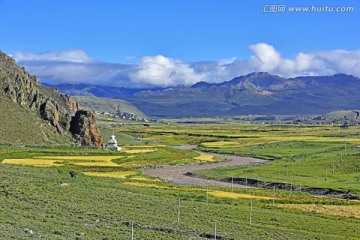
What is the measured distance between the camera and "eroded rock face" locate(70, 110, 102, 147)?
139m

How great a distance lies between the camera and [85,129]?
458ft

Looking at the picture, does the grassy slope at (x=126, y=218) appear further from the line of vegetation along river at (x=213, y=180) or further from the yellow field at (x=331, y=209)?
the line of vegetation along river at (x=213, y=180)

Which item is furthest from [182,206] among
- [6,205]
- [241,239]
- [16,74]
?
[16,74]

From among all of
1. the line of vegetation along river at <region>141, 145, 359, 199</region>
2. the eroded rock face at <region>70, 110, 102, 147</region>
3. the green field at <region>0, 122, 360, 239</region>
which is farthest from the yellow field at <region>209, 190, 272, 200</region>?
the eroded rock face at <region>70, 110, 102, 147</region>

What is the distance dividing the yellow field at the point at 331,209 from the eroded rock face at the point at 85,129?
89.3m

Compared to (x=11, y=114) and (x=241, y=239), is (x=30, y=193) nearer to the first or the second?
(x=241, y=239)

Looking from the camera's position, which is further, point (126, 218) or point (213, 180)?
point (213, 180)

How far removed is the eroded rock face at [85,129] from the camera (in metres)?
139

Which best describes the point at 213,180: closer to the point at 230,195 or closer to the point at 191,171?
the point at 191,171

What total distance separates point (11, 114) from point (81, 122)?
23.3 metres

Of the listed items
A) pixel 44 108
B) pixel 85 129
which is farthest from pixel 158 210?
pixel 85 129

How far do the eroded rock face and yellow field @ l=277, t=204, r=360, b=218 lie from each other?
89.3 m

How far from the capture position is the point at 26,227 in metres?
29.0

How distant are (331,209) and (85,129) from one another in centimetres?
9290
